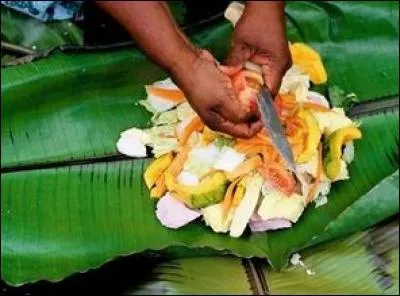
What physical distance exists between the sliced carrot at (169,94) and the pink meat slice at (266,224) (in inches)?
9.0

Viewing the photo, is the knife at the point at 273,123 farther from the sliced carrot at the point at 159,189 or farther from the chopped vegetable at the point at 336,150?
the sliced carrot at the point at 159,189

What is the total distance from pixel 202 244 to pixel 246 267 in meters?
0.09

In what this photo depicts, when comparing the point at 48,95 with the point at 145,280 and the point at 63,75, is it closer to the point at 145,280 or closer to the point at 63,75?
the point at 63,75

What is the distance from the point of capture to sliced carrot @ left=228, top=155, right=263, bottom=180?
150 cm

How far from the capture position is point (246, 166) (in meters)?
1.51

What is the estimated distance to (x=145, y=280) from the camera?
5.26 ft

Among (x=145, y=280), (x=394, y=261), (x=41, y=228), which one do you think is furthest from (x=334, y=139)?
(x=41, y=228)

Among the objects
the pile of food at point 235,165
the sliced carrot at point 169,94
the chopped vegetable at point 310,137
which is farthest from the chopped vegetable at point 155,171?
the chopped vegetable at point 310,137

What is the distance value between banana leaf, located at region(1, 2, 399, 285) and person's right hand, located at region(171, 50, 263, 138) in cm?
23

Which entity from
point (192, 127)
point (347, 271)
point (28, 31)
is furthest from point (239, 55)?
point (28, 31)

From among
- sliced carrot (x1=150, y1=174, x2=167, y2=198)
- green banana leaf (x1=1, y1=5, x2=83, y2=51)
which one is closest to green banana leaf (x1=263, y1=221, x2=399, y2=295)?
sliced carrot (x1=150, y1=174, x2=167, y2=198)

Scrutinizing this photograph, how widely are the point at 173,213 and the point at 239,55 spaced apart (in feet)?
0.90

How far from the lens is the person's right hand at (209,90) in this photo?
4.35 feet

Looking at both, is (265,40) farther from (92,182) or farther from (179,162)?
(92,182)
